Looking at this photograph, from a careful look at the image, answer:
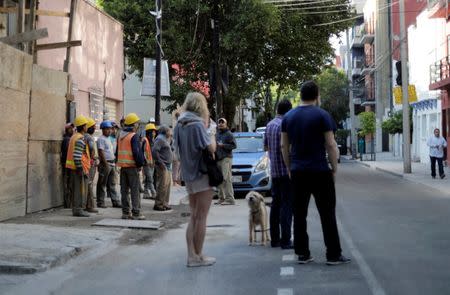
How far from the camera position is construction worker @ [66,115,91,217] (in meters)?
12.5

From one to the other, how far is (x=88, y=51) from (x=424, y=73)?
89.7ft

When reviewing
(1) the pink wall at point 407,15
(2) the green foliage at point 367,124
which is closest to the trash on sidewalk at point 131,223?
(2) the green foliage at point 367,124

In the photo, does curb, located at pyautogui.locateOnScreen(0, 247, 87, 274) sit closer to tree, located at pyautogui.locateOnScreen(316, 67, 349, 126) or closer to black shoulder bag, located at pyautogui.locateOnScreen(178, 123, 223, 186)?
Result: black shoulder bag, located at pyautogui.locateOnScreen(178, 123, 223, 186)

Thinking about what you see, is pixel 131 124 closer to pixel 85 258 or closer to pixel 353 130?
pixel 85 258

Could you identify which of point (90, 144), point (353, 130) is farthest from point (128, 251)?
point (353, 130)

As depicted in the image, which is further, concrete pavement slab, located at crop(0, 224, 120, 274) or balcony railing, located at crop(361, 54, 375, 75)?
balcony railing, located at crop(361, 54, 375, 75)

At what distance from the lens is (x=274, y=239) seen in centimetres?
910

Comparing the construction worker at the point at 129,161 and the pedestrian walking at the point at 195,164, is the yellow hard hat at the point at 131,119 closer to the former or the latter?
the construction worker at the point at 129,161

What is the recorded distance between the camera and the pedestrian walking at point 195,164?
25.6 feet

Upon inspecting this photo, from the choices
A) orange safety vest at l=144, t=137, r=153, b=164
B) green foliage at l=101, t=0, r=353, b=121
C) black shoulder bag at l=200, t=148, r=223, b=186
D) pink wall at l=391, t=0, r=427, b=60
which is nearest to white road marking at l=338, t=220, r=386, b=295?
black shoulder bag at l=200, t=148, r=223, b=186

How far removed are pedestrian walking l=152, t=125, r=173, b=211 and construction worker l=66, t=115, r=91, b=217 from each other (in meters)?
1.72

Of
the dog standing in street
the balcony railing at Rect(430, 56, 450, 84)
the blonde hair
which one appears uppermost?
the balcony railing at Rect(430, 56, 450, 84)

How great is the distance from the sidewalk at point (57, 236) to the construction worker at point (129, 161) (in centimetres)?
63

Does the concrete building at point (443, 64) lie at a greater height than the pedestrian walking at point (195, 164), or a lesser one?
greater
